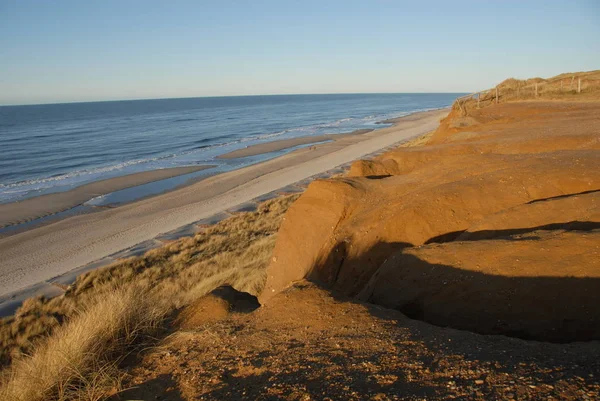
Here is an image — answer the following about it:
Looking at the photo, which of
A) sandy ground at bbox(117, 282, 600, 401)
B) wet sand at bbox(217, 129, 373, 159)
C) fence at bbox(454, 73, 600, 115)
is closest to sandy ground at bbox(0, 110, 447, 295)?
wet sand at bbox(217, 129, 373, 159)

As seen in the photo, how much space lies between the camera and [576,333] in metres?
5.34

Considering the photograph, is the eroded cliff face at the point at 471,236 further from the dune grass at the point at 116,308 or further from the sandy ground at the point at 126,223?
the sandy ground at the point at 126,223

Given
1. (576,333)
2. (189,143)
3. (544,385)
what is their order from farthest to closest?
(189,143) → (576,333) → (544,385)

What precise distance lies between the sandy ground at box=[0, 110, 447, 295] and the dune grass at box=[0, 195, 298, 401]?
260 cm

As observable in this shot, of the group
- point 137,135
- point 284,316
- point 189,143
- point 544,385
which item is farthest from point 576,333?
point 137,135

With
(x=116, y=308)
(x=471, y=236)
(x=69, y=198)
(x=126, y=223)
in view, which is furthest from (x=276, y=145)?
(x=116, y=308)

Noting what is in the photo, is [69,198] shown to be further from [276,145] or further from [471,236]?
[471,236]

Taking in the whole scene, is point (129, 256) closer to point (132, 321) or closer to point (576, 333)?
point (132, 321)

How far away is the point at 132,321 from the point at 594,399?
5707 mm

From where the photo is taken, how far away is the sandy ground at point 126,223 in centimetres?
1898

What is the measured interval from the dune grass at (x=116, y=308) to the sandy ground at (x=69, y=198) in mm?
12593

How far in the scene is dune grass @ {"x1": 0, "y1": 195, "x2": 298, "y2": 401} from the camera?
5.30 m

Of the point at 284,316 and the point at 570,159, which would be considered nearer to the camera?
the point at 284,316

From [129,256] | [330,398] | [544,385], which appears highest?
[544,385]
